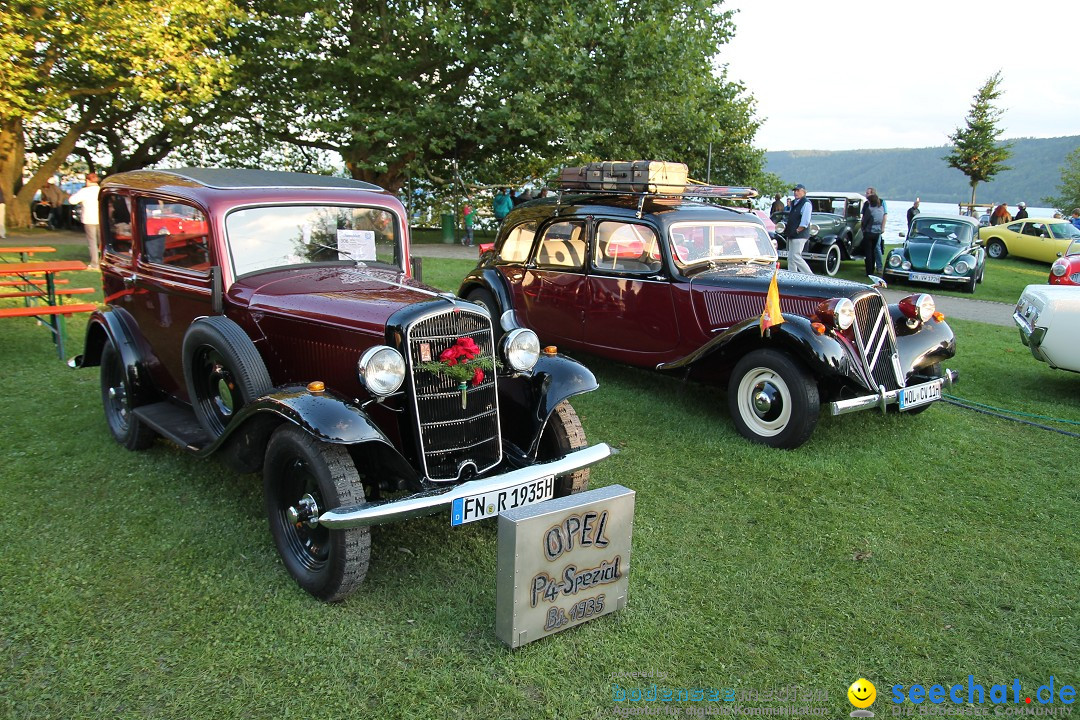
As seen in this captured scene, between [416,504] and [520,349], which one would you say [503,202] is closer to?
[520,349]

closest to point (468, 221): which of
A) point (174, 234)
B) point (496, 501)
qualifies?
point (174, 234)

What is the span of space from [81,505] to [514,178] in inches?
696

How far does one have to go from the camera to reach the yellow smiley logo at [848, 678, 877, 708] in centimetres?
257

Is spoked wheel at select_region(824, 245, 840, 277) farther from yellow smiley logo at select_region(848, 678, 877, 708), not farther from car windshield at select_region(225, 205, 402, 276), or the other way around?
yellow smiley logo at select_region(848, 678, 877, 708)

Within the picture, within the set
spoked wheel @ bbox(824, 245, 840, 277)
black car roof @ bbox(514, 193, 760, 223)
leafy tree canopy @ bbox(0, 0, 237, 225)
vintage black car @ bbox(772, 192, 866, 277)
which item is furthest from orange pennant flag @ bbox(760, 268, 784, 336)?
leafy tree canopy @ bbox(0, 0, 237, 225)

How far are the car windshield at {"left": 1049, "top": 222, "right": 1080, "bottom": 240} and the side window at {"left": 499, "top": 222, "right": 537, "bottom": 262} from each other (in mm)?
19098

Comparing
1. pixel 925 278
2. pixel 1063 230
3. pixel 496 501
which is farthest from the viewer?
pixel 1063 230

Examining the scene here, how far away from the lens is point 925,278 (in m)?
14.0

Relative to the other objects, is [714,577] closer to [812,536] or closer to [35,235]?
[812,536]

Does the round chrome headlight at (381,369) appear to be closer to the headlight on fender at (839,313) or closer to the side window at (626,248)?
the headlight on fender at (839,313)

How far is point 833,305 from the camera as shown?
505 cm

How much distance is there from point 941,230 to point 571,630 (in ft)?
49.7

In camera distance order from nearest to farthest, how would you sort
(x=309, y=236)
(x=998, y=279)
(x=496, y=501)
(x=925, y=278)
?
(x=496, y=501) < (x=309, y=236) < (x=925, y=278) < (x=998, y=279)

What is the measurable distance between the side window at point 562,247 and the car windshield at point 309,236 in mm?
2381
